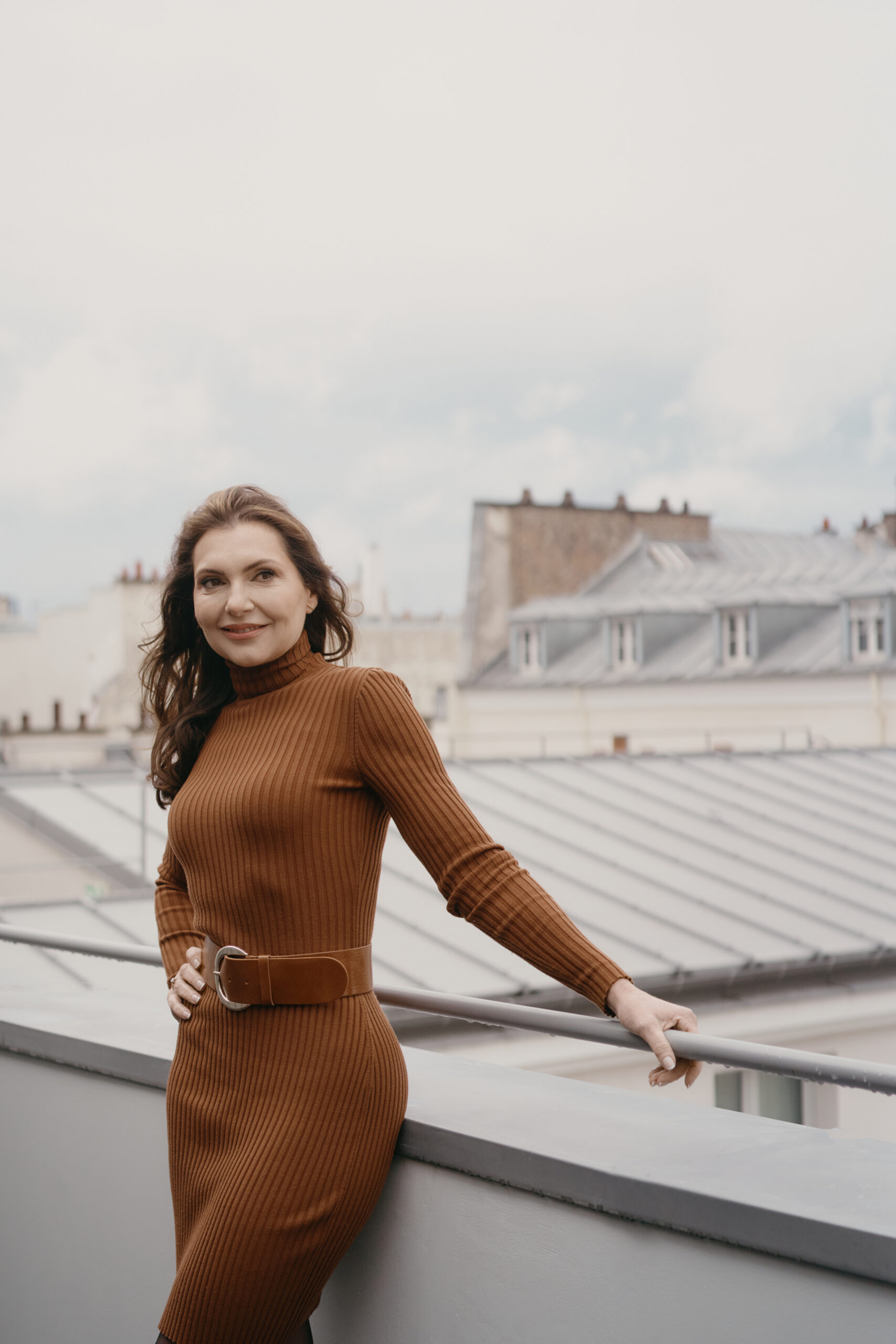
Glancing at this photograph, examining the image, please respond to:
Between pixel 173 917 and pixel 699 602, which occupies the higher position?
pixel 699 602

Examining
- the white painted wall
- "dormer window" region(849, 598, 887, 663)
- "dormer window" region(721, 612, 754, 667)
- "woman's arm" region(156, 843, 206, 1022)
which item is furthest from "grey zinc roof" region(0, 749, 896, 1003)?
the white painted wall

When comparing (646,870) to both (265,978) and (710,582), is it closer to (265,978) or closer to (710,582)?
(265,978)

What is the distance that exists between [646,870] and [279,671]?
7471mm

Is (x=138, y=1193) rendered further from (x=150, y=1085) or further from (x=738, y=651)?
(x=738, y=651)

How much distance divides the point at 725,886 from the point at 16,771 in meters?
5.65

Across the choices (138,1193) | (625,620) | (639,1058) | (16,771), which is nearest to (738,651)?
(625,620)

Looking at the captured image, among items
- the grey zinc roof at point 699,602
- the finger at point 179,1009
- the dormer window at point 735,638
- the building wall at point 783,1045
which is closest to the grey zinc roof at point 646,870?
the building wall at point 783,1045

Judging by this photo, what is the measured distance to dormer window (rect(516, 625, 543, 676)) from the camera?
89.2ft

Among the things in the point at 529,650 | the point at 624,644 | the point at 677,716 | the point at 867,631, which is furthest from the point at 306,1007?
the point at 529,650

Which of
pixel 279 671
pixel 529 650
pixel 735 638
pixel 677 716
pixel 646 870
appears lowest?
pixel 646 870

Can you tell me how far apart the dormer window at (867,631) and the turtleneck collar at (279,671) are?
2261 cm

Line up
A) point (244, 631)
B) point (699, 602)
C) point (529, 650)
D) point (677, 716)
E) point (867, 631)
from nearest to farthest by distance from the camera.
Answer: point (244, 631) → point (867, 631) → point (677, 716) → point (699, 602) → point (529, 650)

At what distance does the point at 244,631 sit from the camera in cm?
157

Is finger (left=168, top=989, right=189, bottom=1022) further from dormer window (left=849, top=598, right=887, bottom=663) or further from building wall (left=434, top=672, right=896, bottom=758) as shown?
dormer window (left=849, top=598, right=887, bottom=663)
